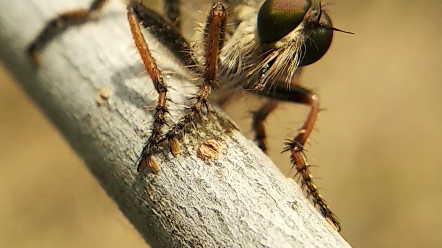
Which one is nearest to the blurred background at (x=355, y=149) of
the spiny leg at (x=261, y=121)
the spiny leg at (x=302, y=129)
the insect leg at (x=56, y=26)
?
the spiny leg at (x=261, y=121)

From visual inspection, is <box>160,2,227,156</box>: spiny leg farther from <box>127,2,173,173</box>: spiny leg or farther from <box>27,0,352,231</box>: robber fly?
<box>127,2,173,173</box>: spiny leg

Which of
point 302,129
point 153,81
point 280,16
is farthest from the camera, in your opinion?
point 302,129

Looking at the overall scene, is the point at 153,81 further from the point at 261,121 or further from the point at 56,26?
the point at 261,121

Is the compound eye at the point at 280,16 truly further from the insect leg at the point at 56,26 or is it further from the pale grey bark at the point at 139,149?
the insect leg at the point at 56,26

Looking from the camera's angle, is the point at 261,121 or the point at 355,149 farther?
the point at 355,149

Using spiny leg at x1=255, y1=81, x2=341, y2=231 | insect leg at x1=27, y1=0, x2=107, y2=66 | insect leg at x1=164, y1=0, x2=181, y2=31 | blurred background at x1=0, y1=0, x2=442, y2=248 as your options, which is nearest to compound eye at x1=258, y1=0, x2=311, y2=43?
spiny leg at x1=255, y1=81, x2=341, y2=231

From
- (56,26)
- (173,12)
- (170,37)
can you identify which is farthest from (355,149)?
(56,26)

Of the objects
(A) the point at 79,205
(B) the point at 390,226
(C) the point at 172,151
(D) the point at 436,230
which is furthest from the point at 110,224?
(C) the point at 172,151
